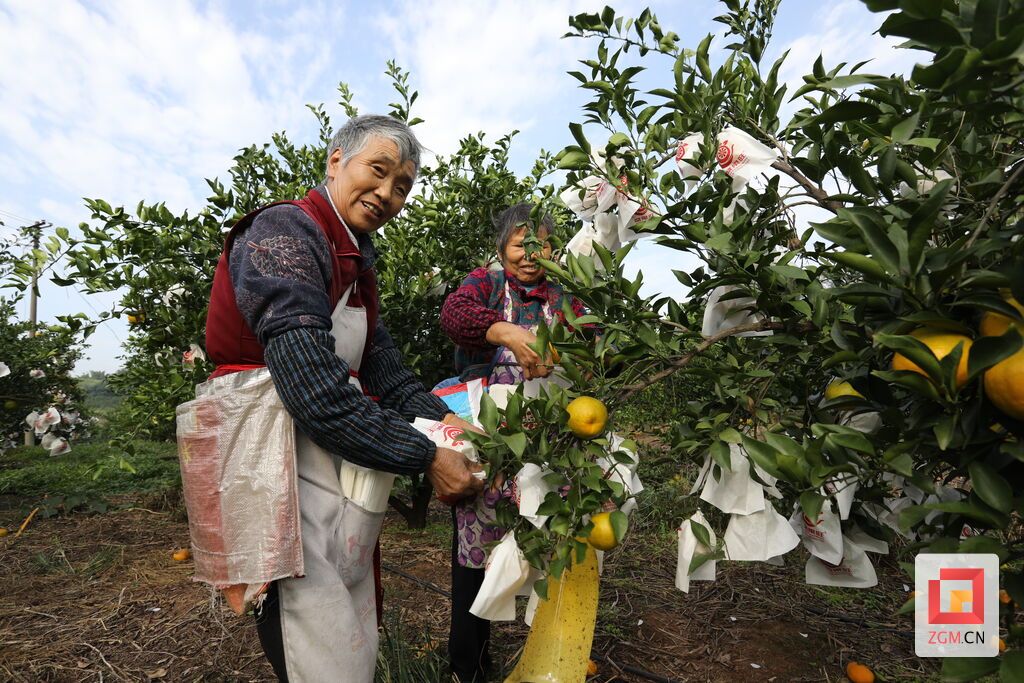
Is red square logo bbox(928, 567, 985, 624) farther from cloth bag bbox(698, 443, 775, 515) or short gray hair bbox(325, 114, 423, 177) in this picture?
short gray hair bbox(325, 114, 423, 177)

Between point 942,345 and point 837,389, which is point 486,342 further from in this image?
point 942,345

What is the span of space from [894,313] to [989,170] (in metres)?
0.31

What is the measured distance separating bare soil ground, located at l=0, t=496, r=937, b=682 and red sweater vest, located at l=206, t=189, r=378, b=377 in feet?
3.28

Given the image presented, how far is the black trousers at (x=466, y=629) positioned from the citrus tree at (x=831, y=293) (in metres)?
0.71

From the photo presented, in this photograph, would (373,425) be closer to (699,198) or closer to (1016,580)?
(699,198)

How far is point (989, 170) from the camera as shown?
888 mm

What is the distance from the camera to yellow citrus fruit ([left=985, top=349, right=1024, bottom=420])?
66 centimetres

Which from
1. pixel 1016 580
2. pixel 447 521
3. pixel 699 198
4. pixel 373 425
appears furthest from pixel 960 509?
pixel 447 521

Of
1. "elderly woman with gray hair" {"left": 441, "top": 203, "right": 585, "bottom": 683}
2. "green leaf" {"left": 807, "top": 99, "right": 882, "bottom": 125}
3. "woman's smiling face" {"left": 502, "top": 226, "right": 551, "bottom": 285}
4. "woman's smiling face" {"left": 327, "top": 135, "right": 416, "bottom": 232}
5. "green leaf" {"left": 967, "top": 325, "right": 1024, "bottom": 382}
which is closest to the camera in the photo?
"green leaf" {"left": 967, "top": 325, "right": 1024, "bottom": 382}

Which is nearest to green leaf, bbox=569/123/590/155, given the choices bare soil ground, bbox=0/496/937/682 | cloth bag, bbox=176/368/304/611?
cloth bag, bbox=176/368/304/611

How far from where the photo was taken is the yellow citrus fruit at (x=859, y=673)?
213 cm

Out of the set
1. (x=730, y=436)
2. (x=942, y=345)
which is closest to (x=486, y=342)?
(x=730, y=436)

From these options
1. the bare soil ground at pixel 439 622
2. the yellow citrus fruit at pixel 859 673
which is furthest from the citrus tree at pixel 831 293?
the bare soil ground at pixel 439 622

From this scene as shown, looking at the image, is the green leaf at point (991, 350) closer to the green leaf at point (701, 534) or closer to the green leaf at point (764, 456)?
the green leaf at point (764, 456)
